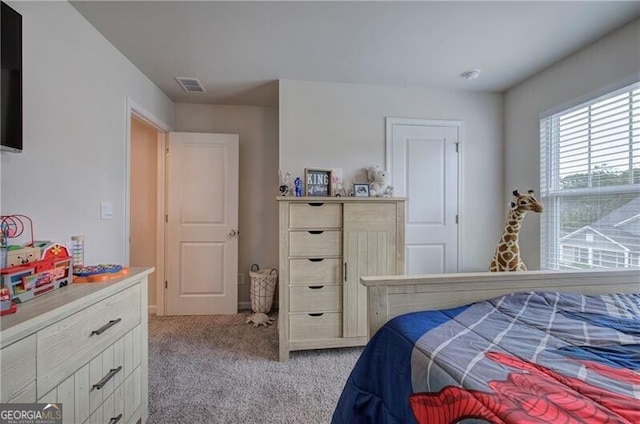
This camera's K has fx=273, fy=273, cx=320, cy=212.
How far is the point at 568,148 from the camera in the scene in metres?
2.32

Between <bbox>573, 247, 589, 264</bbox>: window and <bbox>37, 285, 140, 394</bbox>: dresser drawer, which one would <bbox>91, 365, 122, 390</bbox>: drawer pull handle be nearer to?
<bbox>37, 285, 140, 394</bbox>: dresser drawer

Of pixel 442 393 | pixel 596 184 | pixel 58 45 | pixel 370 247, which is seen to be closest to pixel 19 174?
pixel 58 45

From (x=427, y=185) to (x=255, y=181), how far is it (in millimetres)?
1962

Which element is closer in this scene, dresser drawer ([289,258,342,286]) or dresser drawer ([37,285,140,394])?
dresser drawer ([37,285,140,394])

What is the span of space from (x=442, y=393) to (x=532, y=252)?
2.56 meters

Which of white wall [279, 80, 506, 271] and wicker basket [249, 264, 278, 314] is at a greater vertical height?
white wall [279, 80, 506, 271]

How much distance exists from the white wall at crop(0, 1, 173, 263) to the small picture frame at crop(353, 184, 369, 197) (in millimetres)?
1961

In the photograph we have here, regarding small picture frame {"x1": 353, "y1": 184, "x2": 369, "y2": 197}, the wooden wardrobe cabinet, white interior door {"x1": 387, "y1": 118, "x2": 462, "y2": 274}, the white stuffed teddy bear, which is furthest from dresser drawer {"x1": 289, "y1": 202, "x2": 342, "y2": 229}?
white interior door {"x1": 387, "y1": 118, "x2": 462, "y2": 274}

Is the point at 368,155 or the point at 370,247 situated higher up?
the point at 368,155

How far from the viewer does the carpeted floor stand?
158cm

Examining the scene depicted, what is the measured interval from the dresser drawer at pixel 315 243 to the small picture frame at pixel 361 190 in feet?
1.84

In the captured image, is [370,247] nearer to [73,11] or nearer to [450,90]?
[450,90]

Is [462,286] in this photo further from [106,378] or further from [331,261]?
[106,378]

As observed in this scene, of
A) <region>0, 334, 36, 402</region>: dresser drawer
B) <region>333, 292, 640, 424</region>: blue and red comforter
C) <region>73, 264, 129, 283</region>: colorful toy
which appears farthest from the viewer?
<region>73, 264, 129, 283</region>: colorful toy
